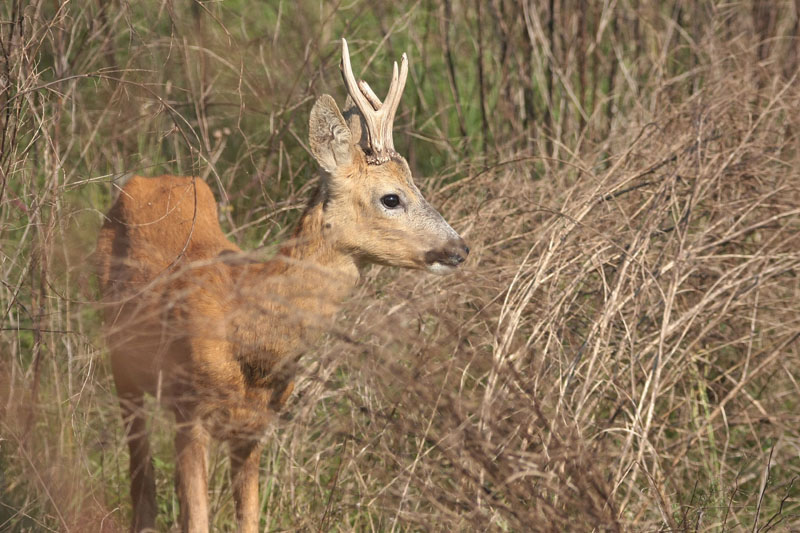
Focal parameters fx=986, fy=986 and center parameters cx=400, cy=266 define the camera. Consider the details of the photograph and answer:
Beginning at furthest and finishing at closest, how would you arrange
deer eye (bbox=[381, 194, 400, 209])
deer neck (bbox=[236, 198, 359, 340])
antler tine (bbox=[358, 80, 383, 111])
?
antler tine (bbox=[358, 80, 383, 111])
deer eye (bbox=[381, 194, 400, 209])
deer neck (bbox=[236, 198, 359, 340])

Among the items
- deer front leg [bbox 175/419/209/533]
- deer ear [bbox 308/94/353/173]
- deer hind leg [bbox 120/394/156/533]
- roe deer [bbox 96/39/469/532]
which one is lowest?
deer hind leg [bbox 120/394/156/533]

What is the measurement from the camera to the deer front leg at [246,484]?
359cm

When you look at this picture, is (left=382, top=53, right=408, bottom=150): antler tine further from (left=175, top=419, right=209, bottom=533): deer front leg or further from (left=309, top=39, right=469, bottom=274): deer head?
(left=175, top=419, right=209, bottom=533): deer front leg

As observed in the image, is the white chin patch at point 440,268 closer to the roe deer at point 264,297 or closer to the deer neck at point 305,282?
the roe deer at point 264,297

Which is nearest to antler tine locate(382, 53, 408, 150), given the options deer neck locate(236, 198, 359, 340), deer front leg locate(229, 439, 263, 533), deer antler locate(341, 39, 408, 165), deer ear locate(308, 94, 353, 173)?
deer antler locate(341, 39, 408, 165)

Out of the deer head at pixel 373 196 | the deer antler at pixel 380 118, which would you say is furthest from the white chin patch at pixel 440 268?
the deer antler at pixel 380 118

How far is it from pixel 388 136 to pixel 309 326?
2.62 ft

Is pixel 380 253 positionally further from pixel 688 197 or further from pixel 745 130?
pixel 745 130

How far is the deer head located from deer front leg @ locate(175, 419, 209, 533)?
2.76ft

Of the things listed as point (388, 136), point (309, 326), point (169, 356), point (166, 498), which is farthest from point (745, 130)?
point (166, 498)

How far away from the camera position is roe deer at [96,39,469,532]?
3383 millimetres

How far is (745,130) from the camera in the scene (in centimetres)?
431

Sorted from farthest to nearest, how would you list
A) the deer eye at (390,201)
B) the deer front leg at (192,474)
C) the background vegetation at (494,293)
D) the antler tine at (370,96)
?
the antler tine at (370,96)
the deer eye at (390,201)
the deer front leg at (192,474)
the background vegetation at (494,293)

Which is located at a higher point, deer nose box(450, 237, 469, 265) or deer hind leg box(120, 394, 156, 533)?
deer nose box(450, 237, 469, 265)
